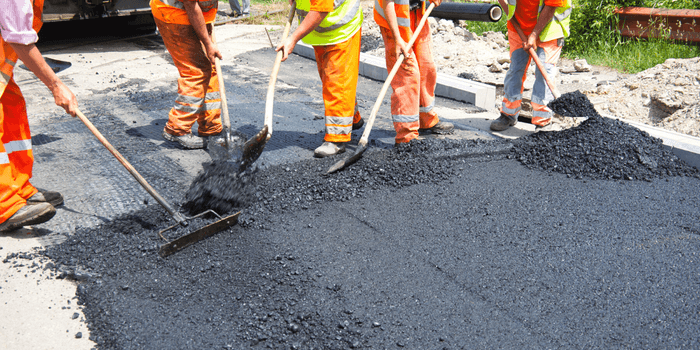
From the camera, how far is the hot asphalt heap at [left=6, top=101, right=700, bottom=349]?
195 cm

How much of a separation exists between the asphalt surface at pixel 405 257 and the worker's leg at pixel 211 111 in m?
0.37

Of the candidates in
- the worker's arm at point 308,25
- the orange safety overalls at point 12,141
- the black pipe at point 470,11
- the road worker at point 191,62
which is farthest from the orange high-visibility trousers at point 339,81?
the black pipe at point 470,11

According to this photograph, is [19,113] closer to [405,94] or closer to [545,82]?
[405,94]

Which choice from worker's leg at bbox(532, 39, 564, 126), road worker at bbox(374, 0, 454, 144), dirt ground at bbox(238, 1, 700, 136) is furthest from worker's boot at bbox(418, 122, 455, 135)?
dirt ground at bbox(238, 1, 700, 136)

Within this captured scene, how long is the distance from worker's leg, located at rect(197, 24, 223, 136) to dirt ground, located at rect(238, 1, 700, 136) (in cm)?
285

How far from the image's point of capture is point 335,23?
3.33 m

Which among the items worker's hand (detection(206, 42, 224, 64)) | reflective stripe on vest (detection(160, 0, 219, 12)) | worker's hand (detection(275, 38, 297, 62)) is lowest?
worker's hand (detection(206, 42, 224, 64))

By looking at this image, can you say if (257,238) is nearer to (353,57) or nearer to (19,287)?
(19,287)

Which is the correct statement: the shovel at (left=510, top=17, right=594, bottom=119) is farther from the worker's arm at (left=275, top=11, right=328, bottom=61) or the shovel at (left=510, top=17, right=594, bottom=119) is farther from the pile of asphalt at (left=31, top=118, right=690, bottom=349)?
the worker's arm at (left=275, top=11, right=328, bottom=61)

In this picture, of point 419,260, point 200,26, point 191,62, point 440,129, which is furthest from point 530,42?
point 191,62

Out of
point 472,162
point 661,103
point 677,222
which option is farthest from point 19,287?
point 661,103

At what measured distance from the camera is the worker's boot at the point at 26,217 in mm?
2586

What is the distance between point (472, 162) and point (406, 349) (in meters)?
1.93

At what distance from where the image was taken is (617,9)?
6.27m
